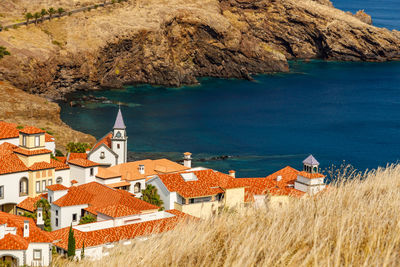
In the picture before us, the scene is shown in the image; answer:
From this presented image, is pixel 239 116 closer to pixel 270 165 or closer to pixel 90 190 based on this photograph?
pixel 270 165

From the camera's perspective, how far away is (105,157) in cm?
5316

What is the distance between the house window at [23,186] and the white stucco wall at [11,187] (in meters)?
0.29

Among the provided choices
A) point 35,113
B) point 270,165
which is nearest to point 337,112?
point 270,165

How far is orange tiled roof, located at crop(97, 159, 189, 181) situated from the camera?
159 ft

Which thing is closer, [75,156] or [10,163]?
[10,163]

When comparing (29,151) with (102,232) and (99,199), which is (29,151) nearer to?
(99,199)

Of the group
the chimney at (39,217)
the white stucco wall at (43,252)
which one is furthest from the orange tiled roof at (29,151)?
the white stucco wall at (43,252)

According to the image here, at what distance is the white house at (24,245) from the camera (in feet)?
98.9

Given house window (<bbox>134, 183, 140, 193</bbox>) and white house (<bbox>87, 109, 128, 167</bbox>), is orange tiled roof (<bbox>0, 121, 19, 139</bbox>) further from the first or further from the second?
house window (<bbox>134, 183, 140, 193</bbox>)

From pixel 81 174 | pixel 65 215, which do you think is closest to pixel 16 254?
pixel 65 215

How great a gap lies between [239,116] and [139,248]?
101 meters

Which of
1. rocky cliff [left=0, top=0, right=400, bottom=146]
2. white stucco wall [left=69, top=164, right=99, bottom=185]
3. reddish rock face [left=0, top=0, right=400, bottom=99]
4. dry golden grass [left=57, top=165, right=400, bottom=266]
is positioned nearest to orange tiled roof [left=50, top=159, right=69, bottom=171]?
white stucco wall [left=69, top=164, right=99, bottom=185]

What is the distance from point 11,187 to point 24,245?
1543 cm

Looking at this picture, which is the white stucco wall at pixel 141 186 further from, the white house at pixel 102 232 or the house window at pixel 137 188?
the white house at pixel 102 232
